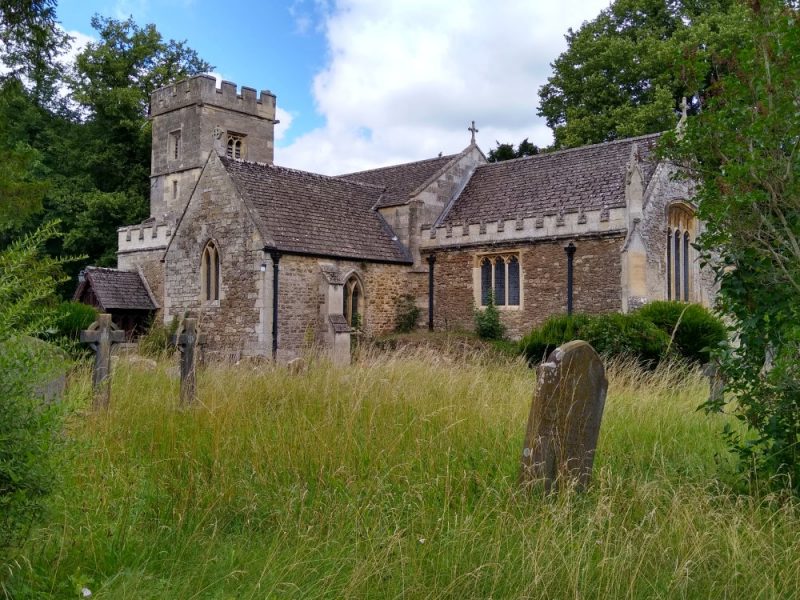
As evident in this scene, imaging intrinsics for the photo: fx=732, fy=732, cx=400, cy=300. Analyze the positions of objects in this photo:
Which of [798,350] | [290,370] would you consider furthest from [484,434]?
[290,370]

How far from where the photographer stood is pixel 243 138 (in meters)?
31.8

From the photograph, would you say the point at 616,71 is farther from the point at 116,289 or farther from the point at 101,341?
the point at 101,341

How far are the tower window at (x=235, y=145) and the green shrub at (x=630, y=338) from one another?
2175 centimetres

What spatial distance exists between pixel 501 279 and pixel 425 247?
268 cm

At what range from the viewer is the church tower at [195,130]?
30562mm

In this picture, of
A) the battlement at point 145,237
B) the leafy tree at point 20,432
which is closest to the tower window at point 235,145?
the battlement at point 145,237

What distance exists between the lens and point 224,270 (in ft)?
65.3

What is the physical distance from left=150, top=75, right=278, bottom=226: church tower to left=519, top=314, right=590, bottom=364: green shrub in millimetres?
19096

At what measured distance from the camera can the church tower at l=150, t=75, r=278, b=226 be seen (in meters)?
30.6

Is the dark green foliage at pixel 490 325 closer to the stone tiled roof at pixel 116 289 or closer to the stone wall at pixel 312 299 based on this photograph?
the stone wall at pixel 312 299

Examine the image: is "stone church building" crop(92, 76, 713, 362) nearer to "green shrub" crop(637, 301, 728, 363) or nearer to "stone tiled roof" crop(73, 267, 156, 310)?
"stone tiled roof" crop(73, 267, 156, 310)

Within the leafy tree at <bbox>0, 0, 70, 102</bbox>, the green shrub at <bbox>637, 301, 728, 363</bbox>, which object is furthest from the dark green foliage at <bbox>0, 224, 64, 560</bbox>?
the green shrub at <bbox>637, 301, 728, 363</bbox>

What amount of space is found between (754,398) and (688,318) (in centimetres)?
1037

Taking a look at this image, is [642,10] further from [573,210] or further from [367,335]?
[367,335]
